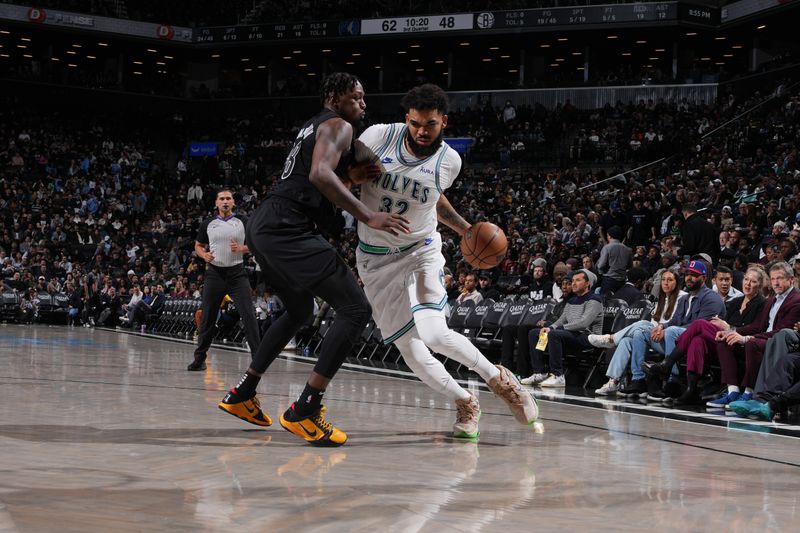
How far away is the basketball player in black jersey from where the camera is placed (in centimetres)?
477

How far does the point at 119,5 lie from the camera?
40719 millimetres

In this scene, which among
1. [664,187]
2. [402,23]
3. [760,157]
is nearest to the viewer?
[664,187]

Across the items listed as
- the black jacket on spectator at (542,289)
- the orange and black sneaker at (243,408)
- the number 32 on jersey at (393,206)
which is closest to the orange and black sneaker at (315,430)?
the orange and black sneaker at (243,408)

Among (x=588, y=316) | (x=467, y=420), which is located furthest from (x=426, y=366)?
(x=588, y=316)

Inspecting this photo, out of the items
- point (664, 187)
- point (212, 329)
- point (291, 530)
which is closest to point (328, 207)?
point (291, 530)

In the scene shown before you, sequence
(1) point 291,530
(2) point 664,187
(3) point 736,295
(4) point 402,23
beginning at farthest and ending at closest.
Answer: (4) point 402,23 < (2) point 664,187 < (3) point 736,295 < (1) point 291,530

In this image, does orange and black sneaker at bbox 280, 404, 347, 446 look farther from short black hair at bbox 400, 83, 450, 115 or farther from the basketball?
short black hair at bbox 400, 83, 450, 115

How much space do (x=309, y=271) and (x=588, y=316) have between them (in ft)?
17.9

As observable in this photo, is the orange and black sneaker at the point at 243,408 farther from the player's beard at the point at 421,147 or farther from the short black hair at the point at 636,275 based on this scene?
the short black hair at the point at 636,275

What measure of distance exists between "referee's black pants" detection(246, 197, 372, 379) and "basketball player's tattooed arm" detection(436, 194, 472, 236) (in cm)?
93

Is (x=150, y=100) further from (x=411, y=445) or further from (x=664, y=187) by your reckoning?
(x=411, y=445)

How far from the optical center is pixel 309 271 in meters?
4.94

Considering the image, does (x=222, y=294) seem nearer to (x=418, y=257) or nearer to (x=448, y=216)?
(x=448, y=216)

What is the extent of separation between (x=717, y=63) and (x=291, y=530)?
37412 millimetres
